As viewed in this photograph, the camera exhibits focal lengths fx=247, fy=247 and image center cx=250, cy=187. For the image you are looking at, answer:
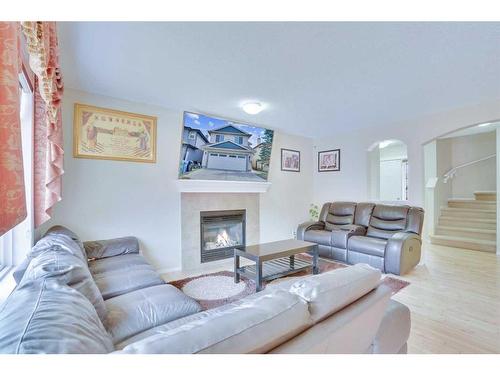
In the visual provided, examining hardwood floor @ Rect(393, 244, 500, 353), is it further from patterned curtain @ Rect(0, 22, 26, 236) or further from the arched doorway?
the arched doorway

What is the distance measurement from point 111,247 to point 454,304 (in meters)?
3.64

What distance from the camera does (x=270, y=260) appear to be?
121 inches

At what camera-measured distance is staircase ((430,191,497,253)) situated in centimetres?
479

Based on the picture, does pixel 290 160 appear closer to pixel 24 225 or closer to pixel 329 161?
pixel 329 161

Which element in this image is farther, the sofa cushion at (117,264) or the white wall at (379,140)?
the white wall at (379,140)

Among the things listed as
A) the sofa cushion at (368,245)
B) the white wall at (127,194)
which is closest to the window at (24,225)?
the white wall at (127,194)

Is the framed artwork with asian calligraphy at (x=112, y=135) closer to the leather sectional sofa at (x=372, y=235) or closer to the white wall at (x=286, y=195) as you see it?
the white wall at (x=286, y=195)

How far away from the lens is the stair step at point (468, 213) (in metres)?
5.25

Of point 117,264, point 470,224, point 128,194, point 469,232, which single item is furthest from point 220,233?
point 470,224

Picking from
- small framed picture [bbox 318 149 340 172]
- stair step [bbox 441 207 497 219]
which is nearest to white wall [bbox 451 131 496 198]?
stair step [bbox 441 207 497 219]

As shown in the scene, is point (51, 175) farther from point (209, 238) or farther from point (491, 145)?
point (491, 145)

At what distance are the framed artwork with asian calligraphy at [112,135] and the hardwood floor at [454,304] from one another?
1704 millimetres
